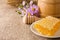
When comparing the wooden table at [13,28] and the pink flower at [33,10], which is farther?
the pink flower at [33,10]

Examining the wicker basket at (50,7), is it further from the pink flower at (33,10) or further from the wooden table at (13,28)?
the wooden table at (13,28)

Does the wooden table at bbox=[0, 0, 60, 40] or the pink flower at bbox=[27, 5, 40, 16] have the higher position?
the pink flower at bbox=[27, 5, 40, 16]

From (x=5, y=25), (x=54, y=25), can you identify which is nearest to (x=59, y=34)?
(x=54, y=25)

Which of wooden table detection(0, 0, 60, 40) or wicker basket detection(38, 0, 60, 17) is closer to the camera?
wooden table detection(0, 0, 60, 40)

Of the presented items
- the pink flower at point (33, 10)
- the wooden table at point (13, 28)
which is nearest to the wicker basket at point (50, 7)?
the pink flower at point (33, 10)

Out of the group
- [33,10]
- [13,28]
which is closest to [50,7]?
[33,10]

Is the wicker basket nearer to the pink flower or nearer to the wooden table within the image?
the pink flower

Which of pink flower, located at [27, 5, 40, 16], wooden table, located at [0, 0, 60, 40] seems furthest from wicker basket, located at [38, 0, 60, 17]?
wooden table, located at [0, 0, 60, 40]

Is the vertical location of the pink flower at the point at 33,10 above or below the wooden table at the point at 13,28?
above

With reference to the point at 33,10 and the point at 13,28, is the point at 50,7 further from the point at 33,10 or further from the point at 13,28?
the point at 13,28
